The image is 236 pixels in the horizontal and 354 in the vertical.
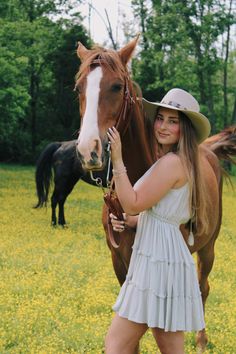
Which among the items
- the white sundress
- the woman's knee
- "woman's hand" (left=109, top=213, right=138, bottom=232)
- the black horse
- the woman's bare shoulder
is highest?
the woman's bare shoulder

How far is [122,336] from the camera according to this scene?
9.55 feet

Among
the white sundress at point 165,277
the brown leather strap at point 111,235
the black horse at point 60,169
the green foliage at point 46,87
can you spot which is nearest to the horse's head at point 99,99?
the white sundress at point 165,277

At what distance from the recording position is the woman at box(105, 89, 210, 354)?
2.83 metres

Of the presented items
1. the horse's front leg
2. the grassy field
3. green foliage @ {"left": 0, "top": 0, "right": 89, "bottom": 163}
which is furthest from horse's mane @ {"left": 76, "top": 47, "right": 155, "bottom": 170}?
green foliage @ {"left": 0, "top": 0, "right": 89, "bottom": 163}

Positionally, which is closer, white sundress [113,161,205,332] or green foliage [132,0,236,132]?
white sundress [113,161,205,332]

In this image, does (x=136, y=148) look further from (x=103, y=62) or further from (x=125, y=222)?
(x=103, y=62)

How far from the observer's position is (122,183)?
2.79m

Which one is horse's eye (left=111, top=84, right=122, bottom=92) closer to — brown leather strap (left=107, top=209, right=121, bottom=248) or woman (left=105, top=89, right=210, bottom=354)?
woman (left=105, top=89, right=210, bottom=354)

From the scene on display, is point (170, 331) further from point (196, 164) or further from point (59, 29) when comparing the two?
point (59, 29)

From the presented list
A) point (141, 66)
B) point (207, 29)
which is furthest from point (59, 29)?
point (207, 29)

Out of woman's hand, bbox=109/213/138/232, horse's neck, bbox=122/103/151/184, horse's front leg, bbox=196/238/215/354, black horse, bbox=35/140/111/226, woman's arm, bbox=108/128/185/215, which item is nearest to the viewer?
woman's arm, bbox=108/128/185/215

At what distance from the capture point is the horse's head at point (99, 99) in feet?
8.89

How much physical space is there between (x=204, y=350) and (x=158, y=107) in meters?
2.90

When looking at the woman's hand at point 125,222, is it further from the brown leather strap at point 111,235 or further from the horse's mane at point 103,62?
the horse's mane at point 103,62
